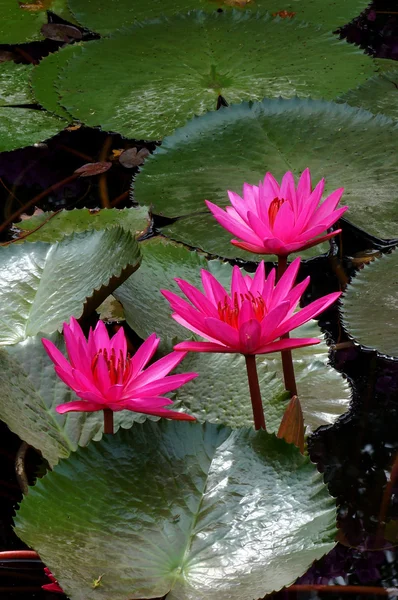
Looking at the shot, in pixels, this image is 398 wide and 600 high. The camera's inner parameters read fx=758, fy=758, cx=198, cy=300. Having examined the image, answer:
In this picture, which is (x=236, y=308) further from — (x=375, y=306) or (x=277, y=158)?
(x=277, y=158)

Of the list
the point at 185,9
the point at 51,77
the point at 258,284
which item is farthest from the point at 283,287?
the point at 185,9

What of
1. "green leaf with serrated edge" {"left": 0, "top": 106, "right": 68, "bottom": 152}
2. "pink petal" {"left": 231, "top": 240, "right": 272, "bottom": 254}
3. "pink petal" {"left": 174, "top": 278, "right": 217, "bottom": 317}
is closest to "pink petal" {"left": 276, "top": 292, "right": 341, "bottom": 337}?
"pink petal" {"left": 174, "top": 278, "right": 217, "bottom": 317}

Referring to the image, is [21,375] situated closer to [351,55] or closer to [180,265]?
[180,265]

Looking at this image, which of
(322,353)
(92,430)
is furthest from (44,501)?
(322,353)

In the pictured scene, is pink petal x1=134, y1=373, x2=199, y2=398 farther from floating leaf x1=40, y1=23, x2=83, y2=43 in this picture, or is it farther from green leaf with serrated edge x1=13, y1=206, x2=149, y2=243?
floating leaf x1=40, y1=23, x2=83, y2=43

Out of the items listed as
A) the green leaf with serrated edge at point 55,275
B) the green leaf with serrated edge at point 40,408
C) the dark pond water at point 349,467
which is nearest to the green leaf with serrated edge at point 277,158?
the dark pond water at point 349,467
